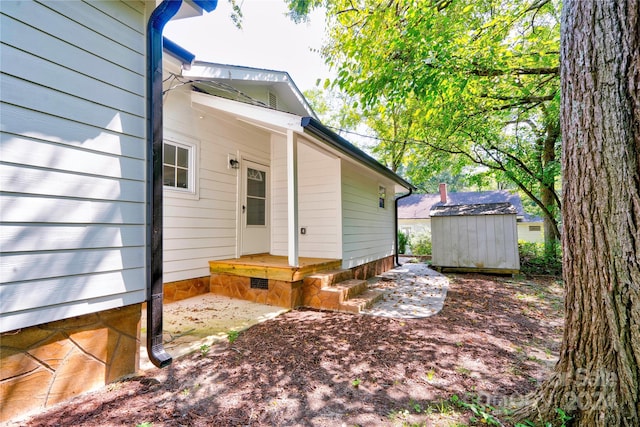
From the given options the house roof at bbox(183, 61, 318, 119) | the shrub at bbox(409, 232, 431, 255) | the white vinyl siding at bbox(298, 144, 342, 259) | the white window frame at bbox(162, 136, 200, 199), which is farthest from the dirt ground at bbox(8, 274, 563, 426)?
the shrub at bbox(409, 232, 431, 255)

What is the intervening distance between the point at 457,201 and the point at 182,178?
706 inches

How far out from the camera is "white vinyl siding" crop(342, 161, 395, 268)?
19.0 ft

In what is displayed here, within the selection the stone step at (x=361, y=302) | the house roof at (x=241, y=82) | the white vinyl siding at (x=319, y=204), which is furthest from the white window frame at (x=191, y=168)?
the stone step at (x=361, y=302)

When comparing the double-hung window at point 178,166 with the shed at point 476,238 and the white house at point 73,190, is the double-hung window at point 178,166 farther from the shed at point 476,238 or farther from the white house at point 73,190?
the shed at point 476,238

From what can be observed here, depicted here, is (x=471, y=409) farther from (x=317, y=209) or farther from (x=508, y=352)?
(x=317, y=209)

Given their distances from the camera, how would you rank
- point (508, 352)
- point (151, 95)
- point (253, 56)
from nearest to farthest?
1. point (151, 95)
2. point (508, 352)
3. point (253, 56)

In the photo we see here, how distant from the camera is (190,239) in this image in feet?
14.4

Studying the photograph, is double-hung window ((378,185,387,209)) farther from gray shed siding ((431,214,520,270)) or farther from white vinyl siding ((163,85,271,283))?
white vinyl siding ((163,85,271,283))

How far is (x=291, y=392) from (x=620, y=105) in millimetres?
2594

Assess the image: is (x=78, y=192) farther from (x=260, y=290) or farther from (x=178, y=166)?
(x=260, y=290)

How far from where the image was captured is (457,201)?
1830cm

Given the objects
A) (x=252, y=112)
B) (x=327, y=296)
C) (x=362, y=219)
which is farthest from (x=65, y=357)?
(x=362, y=219)

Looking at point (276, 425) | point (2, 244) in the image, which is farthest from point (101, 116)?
point (276, 425)

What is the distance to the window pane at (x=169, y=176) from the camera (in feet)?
13.3
